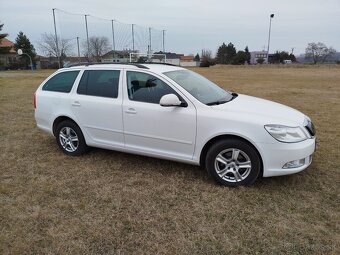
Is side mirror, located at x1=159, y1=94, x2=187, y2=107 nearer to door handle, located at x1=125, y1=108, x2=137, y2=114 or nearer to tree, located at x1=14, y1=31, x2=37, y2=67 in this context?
door handle, located at x1=125, y1=108, x2=137, y2=114

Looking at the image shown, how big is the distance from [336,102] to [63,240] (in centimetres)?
1033

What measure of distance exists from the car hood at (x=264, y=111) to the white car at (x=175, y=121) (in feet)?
0.05

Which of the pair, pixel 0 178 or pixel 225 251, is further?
pixel 0 178

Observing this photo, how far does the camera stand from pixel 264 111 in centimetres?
395

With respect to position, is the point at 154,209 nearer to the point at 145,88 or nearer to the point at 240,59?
the point at 145,88

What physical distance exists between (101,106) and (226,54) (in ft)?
240

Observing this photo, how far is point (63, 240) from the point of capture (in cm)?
292

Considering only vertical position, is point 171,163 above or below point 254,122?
below

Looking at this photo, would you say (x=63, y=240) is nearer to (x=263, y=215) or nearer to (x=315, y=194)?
A: (x=263, y=215)

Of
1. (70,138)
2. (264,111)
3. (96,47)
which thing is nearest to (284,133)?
(264,111)

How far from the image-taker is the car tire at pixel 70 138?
4988 millimetres

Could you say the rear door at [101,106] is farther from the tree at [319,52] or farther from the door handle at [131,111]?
the tree at [319,52]

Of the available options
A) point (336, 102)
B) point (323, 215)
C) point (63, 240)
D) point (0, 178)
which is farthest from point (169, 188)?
point (336, 102)

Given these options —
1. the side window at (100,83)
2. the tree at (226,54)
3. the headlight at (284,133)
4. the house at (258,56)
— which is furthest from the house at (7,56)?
the headlight at (284,133)
